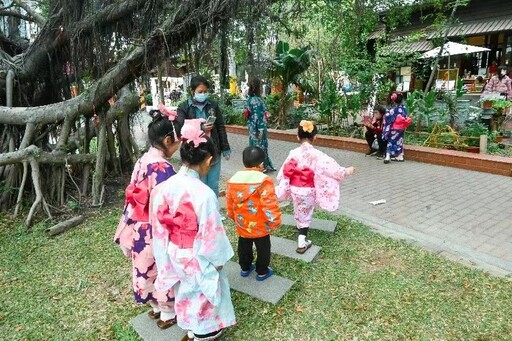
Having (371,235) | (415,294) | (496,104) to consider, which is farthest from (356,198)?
(496,104)

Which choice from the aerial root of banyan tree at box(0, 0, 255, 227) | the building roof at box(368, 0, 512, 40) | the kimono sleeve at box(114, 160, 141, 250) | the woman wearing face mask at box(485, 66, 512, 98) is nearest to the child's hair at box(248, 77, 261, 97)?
the aerial root of banyan tree at box(0, 0, 255, 227)

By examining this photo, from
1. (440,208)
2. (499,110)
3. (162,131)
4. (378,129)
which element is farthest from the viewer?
(499,110)

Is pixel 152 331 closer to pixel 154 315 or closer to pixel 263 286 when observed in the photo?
pixel 154 315

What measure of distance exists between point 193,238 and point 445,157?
21.2 feet

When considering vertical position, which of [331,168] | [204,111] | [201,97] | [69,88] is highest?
[69,88]

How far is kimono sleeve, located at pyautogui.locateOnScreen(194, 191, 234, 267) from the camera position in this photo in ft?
7.81

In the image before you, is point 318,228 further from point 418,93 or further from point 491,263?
point 418,93

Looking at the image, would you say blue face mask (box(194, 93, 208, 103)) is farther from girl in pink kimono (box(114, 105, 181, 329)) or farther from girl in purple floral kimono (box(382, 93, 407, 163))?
girl in purple floral kimono (box(382, 93, 407, 163))

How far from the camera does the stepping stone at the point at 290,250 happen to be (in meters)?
3.85

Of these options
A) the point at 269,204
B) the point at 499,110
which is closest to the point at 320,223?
the point at 269,204

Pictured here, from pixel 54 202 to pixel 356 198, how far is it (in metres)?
4.66

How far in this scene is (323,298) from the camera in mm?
3191

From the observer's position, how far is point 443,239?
4.22 meters

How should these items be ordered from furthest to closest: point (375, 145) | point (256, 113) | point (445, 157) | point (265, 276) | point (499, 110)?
point (375, 145), point (499, 110), point (445, 157), point (256, 113), point (265, 276)
